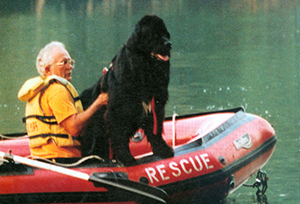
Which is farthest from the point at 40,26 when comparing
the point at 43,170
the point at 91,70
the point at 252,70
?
the point at 43,170

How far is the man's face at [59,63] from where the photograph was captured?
3.30 meters

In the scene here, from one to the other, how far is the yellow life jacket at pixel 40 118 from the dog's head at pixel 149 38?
51 centimetres

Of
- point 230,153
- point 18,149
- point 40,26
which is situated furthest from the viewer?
point 40,26

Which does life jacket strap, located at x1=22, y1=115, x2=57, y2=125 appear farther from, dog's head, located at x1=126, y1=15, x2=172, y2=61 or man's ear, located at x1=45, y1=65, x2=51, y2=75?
dog's head, located at x1=126, y1=15, x2=172, y2=61

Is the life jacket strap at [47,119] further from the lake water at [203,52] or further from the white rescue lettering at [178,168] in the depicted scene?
the lake water at [203,52]

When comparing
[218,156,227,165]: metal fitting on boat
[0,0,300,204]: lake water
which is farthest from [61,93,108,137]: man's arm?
[0,0,300,204]: lake water

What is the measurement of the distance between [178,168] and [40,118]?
0.95 m

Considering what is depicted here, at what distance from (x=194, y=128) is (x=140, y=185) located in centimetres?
126

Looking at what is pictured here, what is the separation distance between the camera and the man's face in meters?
3.30

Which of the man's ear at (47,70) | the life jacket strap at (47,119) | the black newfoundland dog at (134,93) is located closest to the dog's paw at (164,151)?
the black newfoundland dog at (134,93)

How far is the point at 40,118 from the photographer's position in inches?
128

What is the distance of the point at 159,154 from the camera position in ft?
11.5

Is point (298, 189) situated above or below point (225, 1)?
below

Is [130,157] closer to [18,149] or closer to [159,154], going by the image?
[159,154]
